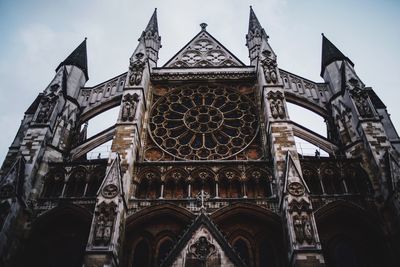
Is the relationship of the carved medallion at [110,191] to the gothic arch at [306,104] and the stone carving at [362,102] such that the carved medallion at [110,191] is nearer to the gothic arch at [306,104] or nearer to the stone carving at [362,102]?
the gothic arch at [306,104]

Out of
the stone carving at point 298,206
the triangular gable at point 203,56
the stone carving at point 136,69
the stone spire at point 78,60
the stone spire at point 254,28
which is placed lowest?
the stone carving at point 298,206

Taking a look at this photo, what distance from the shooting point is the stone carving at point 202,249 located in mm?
10430

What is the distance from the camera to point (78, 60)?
18.5 m

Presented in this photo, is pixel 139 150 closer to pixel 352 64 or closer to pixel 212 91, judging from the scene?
pixel 212 91

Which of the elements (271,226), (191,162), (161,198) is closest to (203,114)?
(191,162)

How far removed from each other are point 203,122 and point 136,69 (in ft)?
12.9

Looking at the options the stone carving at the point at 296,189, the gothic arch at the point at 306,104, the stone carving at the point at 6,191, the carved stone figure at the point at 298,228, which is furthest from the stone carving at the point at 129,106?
the carved stone figure at the point at 298,228

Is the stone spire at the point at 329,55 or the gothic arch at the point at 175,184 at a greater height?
the stone spire at the point at 329,55

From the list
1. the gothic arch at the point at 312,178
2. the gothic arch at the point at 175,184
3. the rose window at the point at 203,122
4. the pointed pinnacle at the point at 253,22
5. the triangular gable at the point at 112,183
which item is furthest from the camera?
the pointed pinnacle at the point at 253,22

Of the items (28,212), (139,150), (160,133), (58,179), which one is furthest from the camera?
(160,133)

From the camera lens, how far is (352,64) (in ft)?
57.9

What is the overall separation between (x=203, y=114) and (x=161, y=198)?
16.6 feet

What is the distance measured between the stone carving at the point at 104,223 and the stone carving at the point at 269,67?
8.61m

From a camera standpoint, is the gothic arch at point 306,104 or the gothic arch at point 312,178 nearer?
the gothic arch at point 312,178
